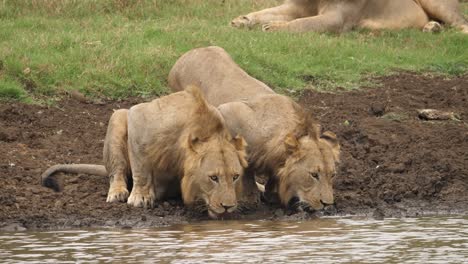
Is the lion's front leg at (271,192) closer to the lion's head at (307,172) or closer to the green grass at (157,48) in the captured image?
the lion's head at (307,172)

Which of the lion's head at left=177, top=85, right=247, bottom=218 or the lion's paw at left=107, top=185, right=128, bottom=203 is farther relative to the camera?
the lion's paw at left=107, top=185, right=128, bottom=203

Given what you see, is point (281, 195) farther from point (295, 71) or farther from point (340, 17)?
point (340, 17)

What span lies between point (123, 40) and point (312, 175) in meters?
5.16

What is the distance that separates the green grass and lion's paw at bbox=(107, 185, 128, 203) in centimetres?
286

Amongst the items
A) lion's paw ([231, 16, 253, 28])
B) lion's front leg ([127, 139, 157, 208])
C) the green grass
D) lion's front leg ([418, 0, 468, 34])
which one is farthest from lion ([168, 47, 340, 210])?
lion's front leg ([418, 0, 468, 34])

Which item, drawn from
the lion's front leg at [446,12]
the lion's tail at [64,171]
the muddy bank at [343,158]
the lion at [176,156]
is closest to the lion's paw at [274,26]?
the muddy bank at [343,158]

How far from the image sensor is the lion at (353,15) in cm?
1566

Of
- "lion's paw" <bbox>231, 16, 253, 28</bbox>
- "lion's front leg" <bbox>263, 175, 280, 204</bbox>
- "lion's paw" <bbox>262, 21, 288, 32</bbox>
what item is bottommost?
"lion's front leg" <bbox>263, 175, 280, 204</bbox>

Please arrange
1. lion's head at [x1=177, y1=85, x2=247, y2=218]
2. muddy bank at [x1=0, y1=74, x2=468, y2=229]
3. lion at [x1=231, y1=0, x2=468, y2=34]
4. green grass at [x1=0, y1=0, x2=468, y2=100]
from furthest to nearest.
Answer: lion at [x1=231, y1=0, x2=468, y2=34], green grass at [x1=0, y1=0, x2=468, y2=100], muddy bank at [x1=0, y1=74, x2=468, y2=229], lion's head at [x1=177, y1=85, x2=247, y2=218]

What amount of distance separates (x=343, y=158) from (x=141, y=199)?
2151 millimetres

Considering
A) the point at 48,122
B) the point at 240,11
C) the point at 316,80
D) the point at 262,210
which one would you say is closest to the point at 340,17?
the point at 240,11

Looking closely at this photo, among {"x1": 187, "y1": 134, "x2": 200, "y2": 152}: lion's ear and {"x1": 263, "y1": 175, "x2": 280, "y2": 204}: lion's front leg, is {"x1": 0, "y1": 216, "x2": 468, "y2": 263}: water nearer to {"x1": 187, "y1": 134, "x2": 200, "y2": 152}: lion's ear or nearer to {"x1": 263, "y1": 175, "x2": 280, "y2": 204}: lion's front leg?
{"x1": 263, "y1": 175, "x2": 280, "y2": 204}: lion's front leg

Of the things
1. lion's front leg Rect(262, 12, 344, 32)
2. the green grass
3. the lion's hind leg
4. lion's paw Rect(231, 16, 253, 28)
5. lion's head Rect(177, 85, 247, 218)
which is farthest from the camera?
lion's front leg Rect(262, 12, 344, 32)

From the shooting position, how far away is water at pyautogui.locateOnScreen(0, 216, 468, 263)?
7461 mm
